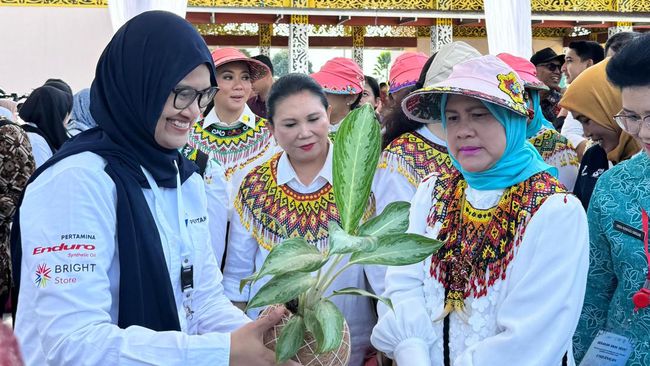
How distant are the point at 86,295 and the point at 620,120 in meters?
1.41

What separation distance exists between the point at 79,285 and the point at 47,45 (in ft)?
31.5

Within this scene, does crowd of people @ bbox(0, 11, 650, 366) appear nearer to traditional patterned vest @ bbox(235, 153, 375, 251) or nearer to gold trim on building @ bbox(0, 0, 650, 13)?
traditional patterned vest @ bbox(235, 153, 375, 251)

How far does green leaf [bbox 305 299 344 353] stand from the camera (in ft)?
3.66

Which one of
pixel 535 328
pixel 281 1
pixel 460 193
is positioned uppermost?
pixel 281 1

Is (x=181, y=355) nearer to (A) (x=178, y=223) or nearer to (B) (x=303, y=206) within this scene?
(A) (x=178, y=223)

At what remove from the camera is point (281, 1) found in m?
10.9

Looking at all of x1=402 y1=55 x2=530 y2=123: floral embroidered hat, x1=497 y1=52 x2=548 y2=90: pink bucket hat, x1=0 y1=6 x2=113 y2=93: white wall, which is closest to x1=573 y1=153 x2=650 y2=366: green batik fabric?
x1=402 y1=55 x2=530 y2=123: floral embroidered hat

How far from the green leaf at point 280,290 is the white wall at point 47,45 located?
30.8 feet

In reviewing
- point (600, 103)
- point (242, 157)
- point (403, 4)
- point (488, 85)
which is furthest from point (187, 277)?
point (403, 4)

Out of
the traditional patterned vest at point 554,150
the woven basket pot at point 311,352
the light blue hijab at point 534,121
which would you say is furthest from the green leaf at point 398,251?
the traditional patterned vest at point 554,150

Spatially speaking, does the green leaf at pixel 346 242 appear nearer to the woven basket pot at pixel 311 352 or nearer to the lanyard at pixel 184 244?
the woven basket pot at pixel 311 352

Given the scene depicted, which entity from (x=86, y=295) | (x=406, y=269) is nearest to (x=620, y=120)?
(x=406, y=269)

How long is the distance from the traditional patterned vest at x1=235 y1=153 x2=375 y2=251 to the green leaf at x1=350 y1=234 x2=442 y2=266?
1407 mm

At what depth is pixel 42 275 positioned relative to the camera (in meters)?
1.29
